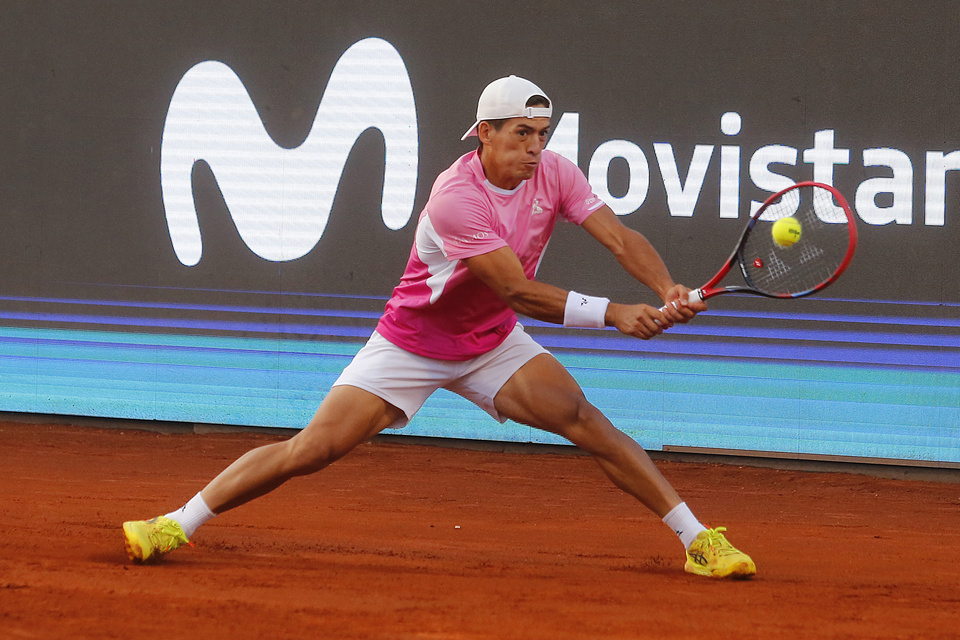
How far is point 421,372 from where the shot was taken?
147 inches

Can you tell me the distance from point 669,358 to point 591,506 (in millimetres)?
1532

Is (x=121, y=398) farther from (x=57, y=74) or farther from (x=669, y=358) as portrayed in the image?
(x=669, y=358)

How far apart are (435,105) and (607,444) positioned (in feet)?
12.4

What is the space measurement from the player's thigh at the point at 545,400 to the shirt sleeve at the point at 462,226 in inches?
19.0

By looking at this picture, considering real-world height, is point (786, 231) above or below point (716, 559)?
above

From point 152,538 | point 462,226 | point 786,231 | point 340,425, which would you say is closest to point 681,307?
Result: point 786,231

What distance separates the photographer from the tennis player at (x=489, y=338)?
3.55 m

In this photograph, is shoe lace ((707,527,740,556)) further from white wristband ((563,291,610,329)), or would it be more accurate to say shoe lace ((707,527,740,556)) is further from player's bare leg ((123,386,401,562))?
player's bare leg ((123,386,401,562))

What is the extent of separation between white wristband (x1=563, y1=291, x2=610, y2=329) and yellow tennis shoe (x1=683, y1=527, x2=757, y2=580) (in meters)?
0.83

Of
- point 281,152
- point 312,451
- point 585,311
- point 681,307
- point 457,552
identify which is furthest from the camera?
point 281,152

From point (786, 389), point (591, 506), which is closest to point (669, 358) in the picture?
point (786, 389)

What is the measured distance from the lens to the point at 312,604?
10.3 feet

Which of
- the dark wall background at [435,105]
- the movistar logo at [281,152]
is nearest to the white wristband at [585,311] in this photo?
the dark wall background at [435,105]

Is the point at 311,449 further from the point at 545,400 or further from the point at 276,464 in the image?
the point at 545,400
